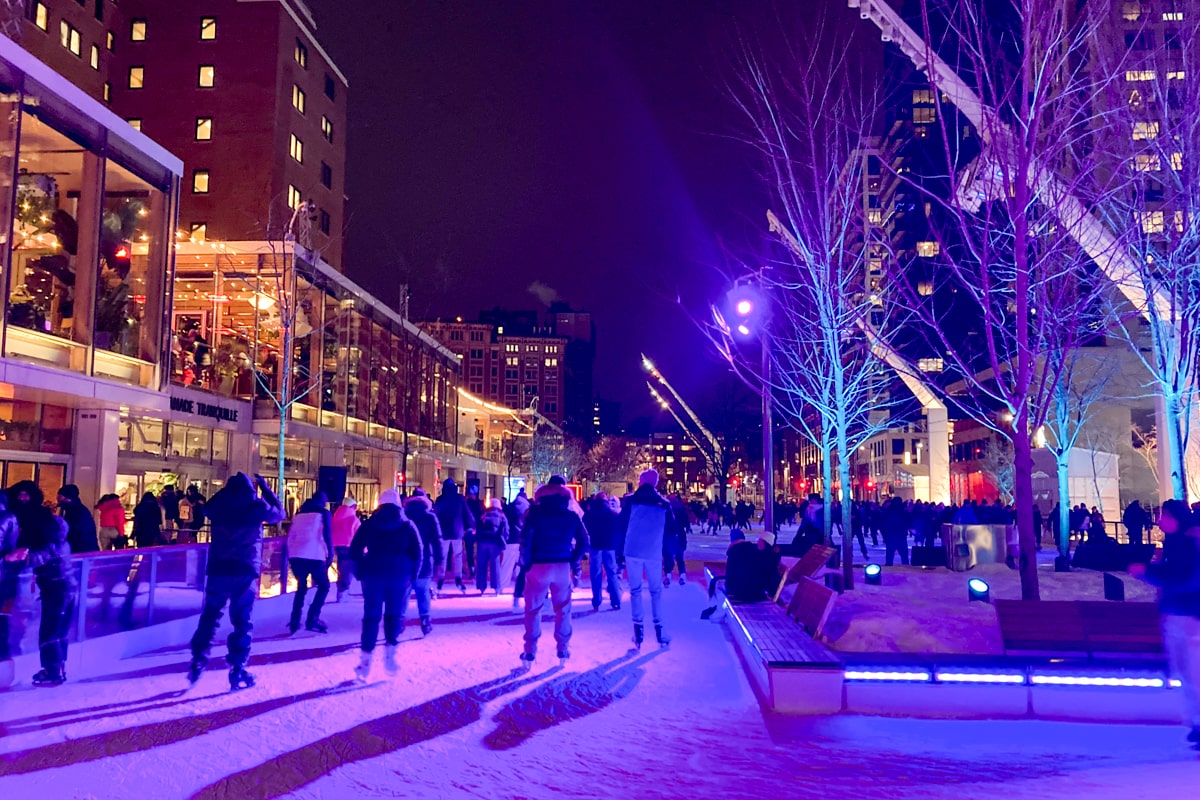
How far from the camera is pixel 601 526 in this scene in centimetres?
1335

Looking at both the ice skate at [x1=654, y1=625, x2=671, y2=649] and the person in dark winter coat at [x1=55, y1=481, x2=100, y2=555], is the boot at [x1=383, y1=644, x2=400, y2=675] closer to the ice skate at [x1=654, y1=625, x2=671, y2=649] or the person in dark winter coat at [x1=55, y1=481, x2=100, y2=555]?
the ice skate at [x1=654, y1=625, x2=671, y2=649]

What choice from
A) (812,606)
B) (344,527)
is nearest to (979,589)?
(812,606)

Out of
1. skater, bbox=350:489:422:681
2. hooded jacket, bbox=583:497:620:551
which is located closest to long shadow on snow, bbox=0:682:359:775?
skater, bbox=350:489:422:681

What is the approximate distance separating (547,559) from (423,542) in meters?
2.15

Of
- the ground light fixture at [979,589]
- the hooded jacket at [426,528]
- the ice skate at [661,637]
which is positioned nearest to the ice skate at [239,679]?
the hooded jacket at [426,528]

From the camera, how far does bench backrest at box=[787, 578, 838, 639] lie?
28.8ft

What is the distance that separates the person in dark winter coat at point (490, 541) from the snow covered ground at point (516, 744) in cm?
677

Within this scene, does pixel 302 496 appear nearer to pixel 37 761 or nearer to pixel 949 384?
pixel 37 761

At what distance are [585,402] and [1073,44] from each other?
17558 cm

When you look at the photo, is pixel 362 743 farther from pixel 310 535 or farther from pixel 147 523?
pixel 147 523

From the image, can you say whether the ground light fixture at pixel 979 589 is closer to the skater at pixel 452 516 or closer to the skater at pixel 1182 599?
the skater at pixel 1182 599

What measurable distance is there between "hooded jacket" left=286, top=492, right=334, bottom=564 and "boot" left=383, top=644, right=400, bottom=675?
1915 millimetres

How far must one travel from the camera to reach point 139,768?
5.48 m

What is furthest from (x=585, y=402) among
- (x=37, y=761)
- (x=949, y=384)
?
(x=37, y=761)
